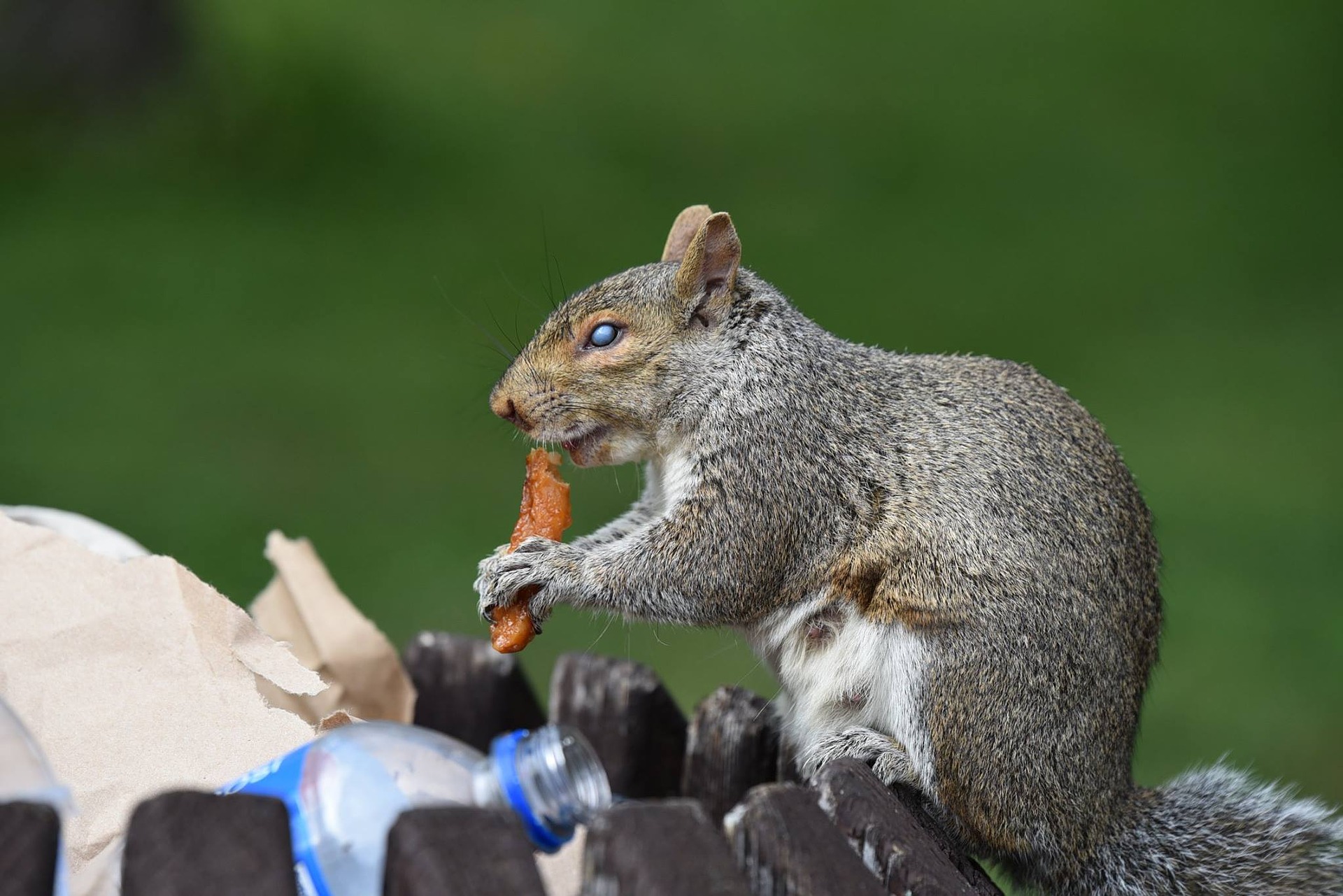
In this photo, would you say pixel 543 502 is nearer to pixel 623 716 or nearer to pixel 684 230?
pixel 623 716

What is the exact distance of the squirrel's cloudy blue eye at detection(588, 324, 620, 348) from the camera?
2.02 meters

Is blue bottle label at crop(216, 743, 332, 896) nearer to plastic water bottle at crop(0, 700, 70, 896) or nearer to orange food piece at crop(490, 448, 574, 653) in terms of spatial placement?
plastic water bottle at crop(0, 700, 70, 896)

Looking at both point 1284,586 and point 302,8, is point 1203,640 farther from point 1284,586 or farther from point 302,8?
point 302,8

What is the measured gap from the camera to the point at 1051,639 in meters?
1.83

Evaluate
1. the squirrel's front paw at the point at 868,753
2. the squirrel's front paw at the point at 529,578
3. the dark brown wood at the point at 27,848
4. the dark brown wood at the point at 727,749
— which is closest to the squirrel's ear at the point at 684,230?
the squirrel's front paw at the point at 529,578

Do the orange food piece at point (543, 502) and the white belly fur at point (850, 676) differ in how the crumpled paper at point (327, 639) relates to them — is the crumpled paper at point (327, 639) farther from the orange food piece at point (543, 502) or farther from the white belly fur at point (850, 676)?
the white belly fur at point (850, 676)

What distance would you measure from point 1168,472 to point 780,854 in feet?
13.9

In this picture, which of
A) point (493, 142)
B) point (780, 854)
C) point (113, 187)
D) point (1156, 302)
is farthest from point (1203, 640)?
point (113, 187)

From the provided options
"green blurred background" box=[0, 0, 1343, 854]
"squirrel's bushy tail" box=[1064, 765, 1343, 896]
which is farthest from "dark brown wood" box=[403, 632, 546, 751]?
"green blurred background" box=[0, 0, 1343, 854]

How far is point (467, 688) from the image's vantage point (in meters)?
2.33

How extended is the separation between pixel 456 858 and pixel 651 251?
497 centimetres

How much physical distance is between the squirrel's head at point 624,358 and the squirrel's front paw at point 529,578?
0.51 ft

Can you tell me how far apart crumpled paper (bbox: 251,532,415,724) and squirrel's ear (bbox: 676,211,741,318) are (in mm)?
670

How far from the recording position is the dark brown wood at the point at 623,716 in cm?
220
